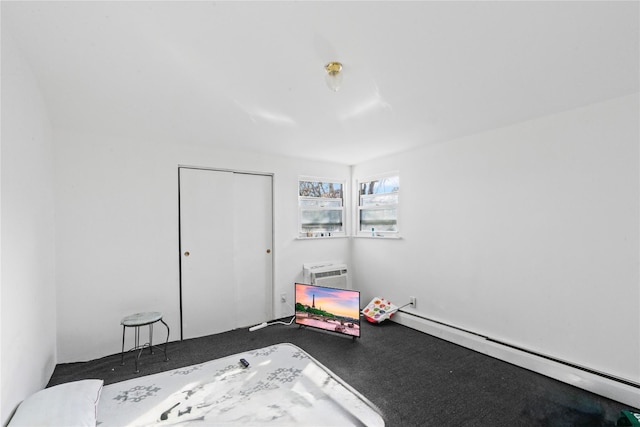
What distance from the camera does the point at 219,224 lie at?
3752 mm

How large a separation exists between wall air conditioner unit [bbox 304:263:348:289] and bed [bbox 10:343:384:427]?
5.59 ft

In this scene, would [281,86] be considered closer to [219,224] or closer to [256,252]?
[219,224]

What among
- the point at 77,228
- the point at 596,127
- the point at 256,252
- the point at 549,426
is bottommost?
the point at 549,426

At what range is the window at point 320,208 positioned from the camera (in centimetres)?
445

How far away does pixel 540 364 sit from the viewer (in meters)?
2.57

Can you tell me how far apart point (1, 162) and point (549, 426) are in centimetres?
339

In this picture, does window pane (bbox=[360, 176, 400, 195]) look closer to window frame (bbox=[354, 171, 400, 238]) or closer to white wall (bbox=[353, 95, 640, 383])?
window frame (bbox=[354, 171, 400, 238])

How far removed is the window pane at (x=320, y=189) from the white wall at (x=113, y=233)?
1.20 metres

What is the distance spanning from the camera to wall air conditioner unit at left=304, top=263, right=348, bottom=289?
4.24m

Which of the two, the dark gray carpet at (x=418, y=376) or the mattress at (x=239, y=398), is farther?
the dark gray carpet at (x=418, y=376)

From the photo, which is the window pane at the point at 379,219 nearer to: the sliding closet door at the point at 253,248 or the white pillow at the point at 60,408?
the sliding closet door at the point at 253,248

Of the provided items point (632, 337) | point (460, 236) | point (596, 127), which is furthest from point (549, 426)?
point (596, 127)

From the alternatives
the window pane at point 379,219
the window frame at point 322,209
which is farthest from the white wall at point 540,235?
the window frame at point 322,209

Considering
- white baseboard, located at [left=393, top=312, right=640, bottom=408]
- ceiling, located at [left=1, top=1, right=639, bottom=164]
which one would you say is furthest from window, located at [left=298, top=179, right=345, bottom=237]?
white baseboard, located at [left=393, top=312, right=640, bottom=408]
